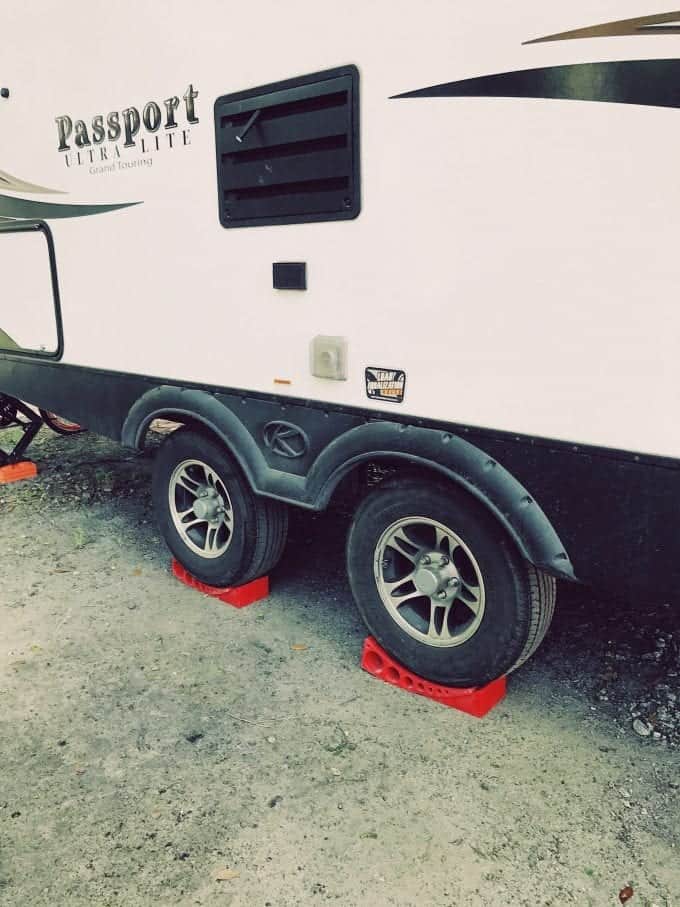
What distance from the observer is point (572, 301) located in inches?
92.4

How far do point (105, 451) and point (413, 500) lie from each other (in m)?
4.44

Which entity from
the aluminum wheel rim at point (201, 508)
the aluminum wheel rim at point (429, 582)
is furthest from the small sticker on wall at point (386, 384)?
the aluminum wheel rim at point (201, 508)

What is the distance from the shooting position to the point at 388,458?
2896 mm

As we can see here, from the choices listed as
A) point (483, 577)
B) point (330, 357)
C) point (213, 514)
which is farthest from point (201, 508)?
point (483, 577)

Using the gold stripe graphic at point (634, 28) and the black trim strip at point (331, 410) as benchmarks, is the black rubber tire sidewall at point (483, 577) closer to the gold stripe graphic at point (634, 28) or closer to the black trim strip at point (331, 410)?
the black trim strip at point (331, 410)

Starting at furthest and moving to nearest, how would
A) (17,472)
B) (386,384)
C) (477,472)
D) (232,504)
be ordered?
1. (17,472)
2. (232,504)
3. (386,384)
4. (477,472)

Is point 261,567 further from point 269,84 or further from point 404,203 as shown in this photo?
point 269,84

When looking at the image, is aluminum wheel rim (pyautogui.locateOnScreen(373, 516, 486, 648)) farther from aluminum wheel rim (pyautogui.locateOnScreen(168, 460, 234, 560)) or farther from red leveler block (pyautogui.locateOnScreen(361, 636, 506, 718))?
aluminum wheel rim (pyautogui.locateOnScreen(168, 460, 234, 560))

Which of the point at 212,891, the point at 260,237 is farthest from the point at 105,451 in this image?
the point at 212,891

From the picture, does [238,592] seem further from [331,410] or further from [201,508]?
[331,410]

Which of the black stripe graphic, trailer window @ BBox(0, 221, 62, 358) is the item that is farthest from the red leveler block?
trailer window @ BBox(0, 221, 62, 358)

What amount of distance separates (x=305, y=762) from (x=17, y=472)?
13.6 ft

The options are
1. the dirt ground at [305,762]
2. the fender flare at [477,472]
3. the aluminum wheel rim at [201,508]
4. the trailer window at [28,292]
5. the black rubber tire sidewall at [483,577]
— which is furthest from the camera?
the trailer window at [28,292]

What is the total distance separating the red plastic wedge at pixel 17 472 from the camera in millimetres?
5891
